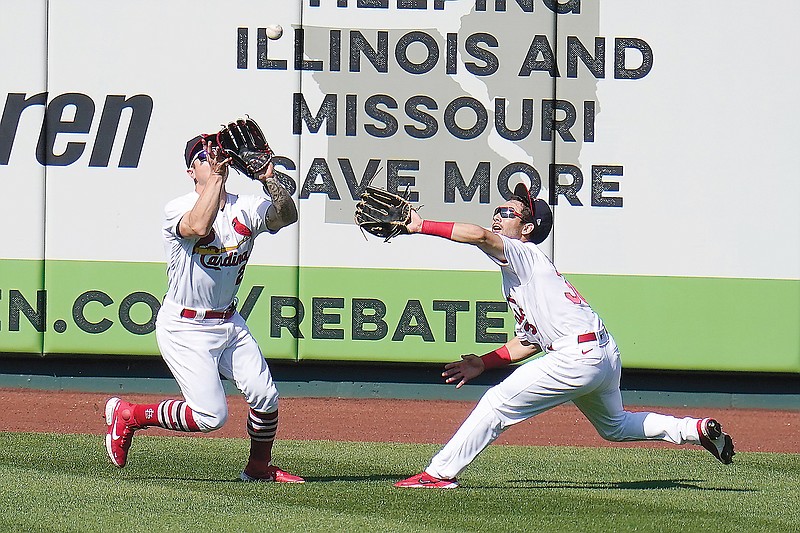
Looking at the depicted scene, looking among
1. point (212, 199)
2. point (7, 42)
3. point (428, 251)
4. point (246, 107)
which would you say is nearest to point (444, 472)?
point (212, 199)

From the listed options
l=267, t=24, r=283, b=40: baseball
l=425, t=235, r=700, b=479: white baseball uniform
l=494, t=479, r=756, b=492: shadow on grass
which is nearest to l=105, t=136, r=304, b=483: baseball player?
l=425, t=235, r=700, b=479: white baseball uniform

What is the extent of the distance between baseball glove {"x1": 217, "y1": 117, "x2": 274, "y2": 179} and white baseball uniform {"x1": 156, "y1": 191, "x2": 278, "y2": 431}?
0.24m

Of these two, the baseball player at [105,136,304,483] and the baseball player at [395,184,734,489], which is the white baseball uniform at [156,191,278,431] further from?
the baseball player at [395,184,734,489]

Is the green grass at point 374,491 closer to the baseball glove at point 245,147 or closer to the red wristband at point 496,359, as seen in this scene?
the red wristband at point 496,359

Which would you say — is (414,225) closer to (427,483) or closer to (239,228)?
(239,228)

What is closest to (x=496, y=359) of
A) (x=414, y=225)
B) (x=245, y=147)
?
(x=414, y=225)

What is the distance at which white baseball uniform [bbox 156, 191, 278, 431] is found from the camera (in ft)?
17.9

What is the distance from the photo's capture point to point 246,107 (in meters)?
9.20

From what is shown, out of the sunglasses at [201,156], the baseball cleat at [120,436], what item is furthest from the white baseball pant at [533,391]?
the sunglasses at [201,156]

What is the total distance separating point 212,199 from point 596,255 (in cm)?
467

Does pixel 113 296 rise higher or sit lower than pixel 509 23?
lower

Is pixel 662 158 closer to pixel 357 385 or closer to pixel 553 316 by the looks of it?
pixel 357 385

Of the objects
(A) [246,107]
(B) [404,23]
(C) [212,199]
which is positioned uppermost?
(B) [404,23]

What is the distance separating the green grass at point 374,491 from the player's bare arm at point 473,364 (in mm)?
540
